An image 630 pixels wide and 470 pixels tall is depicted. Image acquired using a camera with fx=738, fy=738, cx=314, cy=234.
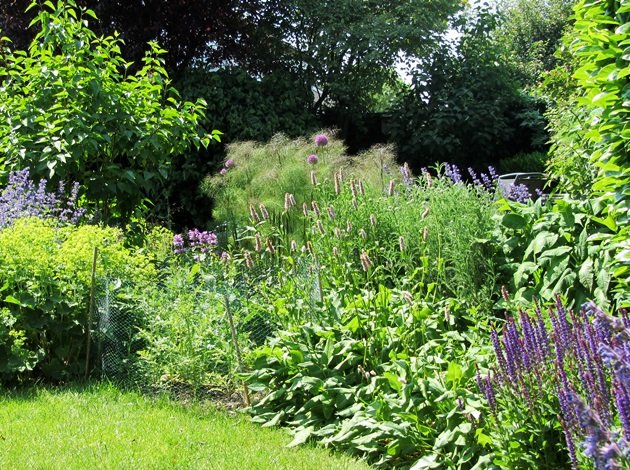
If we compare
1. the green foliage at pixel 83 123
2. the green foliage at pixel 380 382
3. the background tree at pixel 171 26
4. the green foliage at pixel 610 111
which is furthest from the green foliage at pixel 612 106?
the background tree at pixel 171 26

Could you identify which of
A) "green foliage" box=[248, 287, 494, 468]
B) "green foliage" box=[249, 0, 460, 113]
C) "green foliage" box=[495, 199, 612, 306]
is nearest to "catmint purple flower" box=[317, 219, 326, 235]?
"green foliage" box=[248, 287, 494, 468]

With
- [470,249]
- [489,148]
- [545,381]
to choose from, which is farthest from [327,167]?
[489,148]

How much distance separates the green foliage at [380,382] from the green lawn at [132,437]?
17 cm

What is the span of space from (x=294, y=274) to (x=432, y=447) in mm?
1834

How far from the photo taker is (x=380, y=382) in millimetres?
3693

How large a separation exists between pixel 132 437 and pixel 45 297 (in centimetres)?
148

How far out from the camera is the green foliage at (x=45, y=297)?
15.1 feet

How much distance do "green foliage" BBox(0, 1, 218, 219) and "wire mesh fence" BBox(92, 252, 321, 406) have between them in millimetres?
1367

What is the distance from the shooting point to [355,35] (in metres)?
12.9

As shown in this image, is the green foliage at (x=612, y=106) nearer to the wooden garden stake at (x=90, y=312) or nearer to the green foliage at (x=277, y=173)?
the wooden garden stake at (x=90, y=312)

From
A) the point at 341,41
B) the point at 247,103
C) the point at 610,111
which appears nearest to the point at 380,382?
the point at 610,111

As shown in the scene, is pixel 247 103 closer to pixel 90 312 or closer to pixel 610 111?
pixel 90 312

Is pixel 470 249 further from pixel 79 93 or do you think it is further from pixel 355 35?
pixel 355 35

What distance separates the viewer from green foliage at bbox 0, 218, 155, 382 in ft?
15.1
